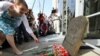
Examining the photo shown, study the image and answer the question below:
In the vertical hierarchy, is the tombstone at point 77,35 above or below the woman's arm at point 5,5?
below

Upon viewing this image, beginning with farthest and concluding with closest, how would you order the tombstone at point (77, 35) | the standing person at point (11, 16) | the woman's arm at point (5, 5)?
the woman's arm at point (5, 5) < the tombstone at point (77, 35) < the standing person at point (11, 16)

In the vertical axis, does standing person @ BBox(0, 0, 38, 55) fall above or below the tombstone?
above

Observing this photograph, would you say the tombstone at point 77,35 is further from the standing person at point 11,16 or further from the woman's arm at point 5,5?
the woman's arm at point 5,5

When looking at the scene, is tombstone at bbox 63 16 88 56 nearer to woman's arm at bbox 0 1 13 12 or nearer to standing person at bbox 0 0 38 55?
standing person at bbox 0 0 38 55

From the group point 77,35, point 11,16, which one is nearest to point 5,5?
point 11,16

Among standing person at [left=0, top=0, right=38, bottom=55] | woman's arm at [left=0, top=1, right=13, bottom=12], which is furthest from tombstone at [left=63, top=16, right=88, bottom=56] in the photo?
woman's arm at [left=0, top=1, right=13, bottom=12]

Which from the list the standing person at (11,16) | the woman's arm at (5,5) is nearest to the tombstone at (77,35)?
the standing person at (11,16)

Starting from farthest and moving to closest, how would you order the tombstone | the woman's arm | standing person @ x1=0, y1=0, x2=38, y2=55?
the woman's arm
the tombstone
standing person @ x1=0, y1=0, x2=38, y2=55

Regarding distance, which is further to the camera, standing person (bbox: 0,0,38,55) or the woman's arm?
the woman's arm

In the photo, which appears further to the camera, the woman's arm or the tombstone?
the woman's arm

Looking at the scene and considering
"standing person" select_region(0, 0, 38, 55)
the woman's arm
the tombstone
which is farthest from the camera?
the woman's arm

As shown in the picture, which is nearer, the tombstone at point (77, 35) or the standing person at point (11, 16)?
the standing person at point (11, 16)

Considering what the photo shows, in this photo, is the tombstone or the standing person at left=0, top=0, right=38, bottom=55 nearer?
the standing person at left=0, top=0, right=38, bottom=55

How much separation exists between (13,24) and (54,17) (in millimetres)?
5958
